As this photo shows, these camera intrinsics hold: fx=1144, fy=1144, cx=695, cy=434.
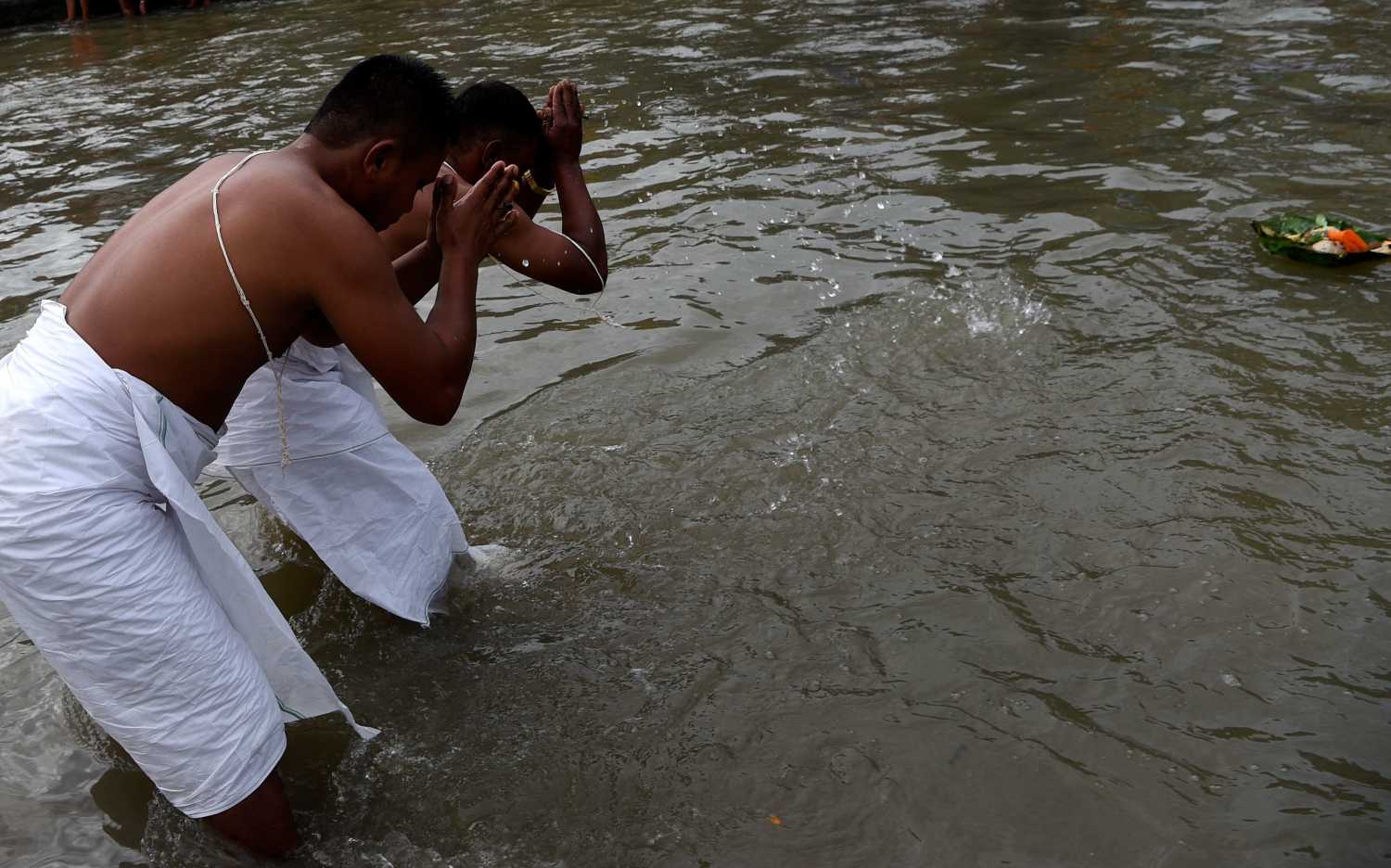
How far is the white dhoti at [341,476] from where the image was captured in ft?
11.0

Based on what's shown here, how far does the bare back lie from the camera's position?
2.49 m

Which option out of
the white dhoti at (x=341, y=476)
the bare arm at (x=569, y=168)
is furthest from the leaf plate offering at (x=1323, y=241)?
the white dhoti at (x=341, y=476)

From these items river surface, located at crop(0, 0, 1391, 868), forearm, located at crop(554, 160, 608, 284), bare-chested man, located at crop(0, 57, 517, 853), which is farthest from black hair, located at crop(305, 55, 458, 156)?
river surface, located at crop(0, 0, 1391, 868)

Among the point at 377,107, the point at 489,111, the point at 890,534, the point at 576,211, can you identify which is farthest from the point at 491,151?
the point at 890,534

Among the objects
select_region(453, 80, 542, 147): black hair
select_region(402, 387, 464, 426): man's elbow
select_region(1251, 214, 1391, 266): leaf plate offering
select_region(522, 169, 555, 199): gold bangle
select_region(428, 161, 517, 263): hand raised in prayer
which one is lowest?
select_region(1251, 214, 1391, 266): leaf plate offering

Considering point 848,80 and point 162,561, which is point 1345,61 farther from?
point 162,561

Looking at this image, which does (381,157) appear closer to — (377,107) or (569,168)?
(377,107)

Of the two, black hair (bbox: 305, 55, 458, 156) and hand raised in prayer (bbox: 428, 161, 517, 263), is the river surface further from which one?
black hair (bbox: 305, 55, 458, 156)

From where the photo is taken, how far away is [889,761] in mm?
3049

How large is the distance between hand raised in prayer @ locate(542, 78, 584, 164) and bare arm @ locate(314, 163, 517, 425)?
86 cm

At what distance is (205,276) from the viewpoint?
98.7 inches

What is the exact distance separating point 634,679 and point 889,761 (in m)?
0.82

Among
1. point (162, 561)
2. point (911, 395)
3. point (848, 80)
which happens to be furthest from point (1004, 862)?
point (848, 80)

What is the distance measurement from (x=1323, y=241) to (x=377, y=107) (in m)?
4.63
